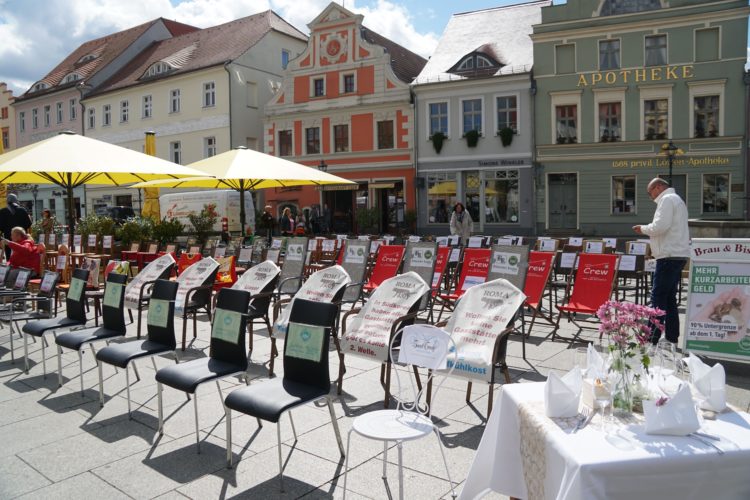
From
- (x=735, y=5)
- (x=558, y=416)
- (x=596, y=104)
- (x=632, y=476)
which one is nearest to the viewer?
(x=632, y=476)

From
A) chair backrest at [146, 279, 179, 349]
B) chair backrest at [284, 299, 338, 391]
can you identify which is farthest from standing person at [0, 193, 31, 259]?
chair backrest at [284, 299, 338, 391]

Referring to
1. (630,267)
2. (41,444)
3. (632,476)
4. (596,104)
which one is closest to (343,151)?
(596,104)

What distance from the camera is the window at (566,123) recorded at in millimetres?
25219

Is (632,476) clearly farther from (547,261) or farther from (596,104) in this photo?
(596,104)

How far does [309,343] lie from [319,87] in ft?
91.7

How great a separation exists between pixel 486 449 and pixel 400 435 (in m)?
0.42

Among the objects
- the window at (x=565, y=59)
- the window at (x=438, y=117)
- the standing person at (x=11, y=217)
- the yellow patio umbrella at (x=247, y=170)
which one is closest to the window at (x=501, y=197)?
the window at (x=438, y=117)

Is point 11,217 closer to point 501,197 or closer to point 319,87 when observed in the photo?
point 501,197

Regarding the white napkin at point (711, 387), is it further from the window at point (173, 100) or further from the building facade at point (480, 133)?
the window at point (173, 100)

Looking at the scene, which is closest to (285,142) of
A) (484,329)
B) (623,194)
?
(623,194)

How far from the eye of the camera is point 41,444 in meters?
4.27

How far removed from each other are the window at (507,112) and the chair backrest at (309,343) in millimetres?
23255

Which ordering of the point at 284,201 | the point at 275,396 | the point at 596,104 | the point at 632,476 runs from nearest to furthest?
1. the point at 632,476
2. the point at 275,396
3. the point at 596,104
4. the point at 284,201

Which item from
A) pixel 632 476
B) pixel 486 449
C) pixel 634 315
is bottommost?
pixel 486 449
